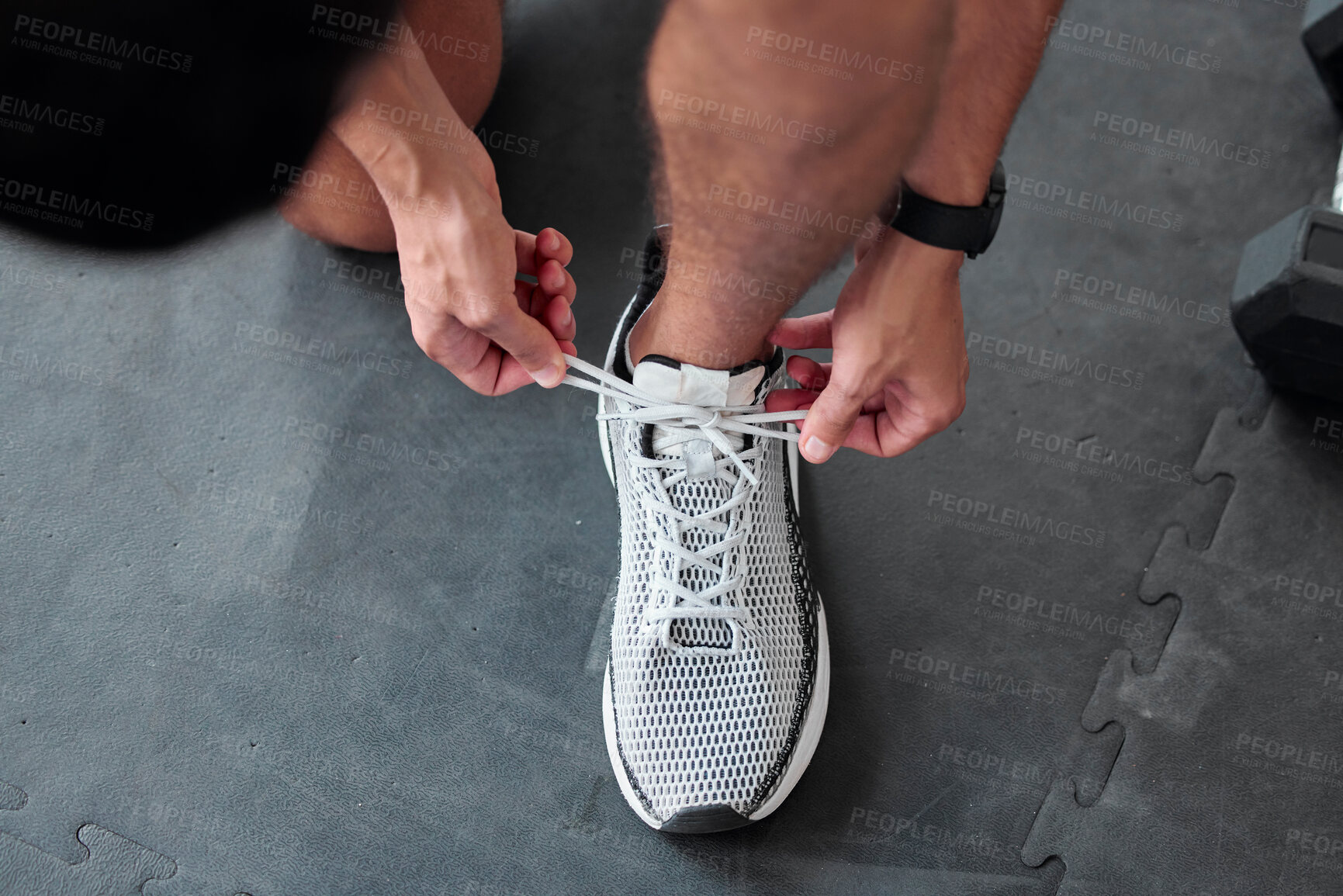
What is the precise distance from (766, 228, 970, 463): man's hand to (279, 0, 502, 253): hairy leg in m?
0.57

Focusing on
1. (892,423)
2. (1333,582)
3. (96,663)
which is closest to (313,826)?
(96,663)

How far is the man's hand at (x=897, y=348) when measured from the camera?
0.70 meters

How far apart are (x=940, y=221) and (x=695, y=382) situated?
0.24m

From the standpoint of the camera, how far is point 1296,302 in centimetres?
96

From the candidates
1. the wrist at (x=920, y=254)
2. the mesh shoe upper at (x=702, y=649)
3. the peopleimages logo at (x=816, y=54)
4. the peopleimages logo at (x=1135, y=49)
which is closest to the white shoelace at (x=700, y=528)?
the mesh shoe upper at (x=702, y=649)

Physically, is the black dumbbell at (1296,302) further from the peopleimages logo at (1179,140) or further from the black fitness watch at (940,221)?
the black fitness watch at (940,221)

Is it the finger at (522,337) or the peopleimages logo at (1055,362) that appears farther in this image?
the peopleimages logo at (1055,362)

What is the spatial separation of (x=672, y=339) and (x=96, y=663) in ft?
2.40

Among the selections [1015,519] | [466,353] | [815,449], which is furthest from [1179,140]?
[466,353]

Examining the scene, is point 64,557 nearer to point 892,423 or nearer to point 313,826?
point 313,826

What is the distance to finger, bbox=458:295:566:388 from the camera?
0.71 metres

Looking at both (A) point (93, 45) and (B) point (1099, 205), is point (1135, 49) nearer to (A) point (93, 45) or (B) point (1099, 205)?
(B) point (1099, 205)

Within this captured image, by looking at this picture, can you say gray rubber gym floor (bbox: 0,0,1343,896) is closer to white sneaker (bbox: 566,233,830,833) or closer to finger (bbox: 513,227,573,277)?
white sneaker (bbox: 566,233,830,833)

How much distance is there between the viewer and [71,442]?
1.05 metres
